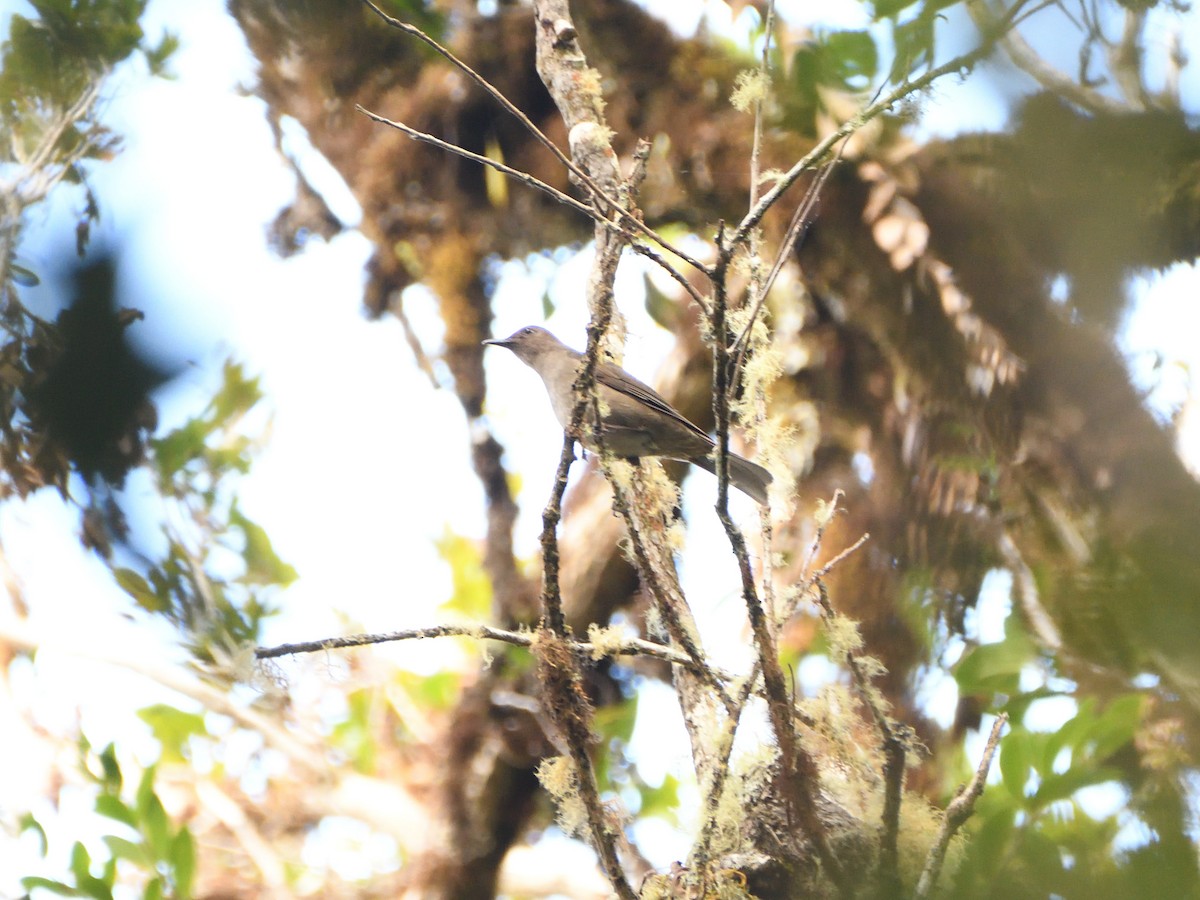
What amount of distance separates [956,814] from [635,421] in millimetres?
2026

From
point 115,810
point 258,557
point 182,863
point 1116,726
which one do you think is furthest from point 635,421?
point 115,810

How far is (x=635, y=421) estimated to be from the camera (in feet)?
10.4

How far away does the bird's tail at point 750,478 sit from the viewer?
7.80 feet

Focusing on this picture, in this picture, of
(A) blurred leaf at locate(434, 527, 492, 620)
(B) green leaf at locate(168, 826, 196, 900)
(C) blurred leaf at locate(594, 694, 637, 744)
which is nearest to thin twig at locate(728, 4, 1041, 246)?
(C) blurred leaf at locate(594, 694, 637, 744)

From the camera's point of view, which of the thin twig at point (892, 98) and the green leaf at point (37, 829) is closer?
the thin twig at point (892, 98)

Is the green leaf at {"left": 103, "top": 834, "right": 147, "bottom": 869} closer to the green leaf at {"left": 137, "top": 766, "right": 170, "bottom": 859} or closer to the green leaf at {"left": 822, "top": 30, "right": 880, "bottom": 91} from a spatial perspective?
the green leaf at {"left": 137, "top": 766, "right": 170, "bottom": 859}

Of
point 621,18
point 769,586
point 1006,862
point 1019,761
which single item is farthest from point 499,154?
point 1006,862

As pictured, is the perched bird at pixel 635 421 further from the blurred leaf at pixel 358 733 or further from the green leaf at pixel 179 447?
the blurred leaf at pixel 358 733

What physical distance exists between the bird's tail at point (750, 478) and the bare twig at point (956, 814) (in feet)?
2.86

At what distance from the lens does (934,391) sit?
123cm

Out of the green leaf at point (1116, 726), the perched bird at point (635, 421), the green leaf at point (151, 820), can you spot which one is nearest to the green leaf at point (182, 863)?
the green leaf at point (151, 820)

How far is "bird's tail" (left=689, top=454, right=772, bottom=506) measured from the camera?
2379 millimetres

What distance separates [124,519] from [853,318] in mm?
1812

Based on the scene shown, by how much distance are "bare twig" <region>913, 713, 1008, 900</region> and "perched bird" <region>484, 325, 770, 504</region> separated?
39.7 inches
